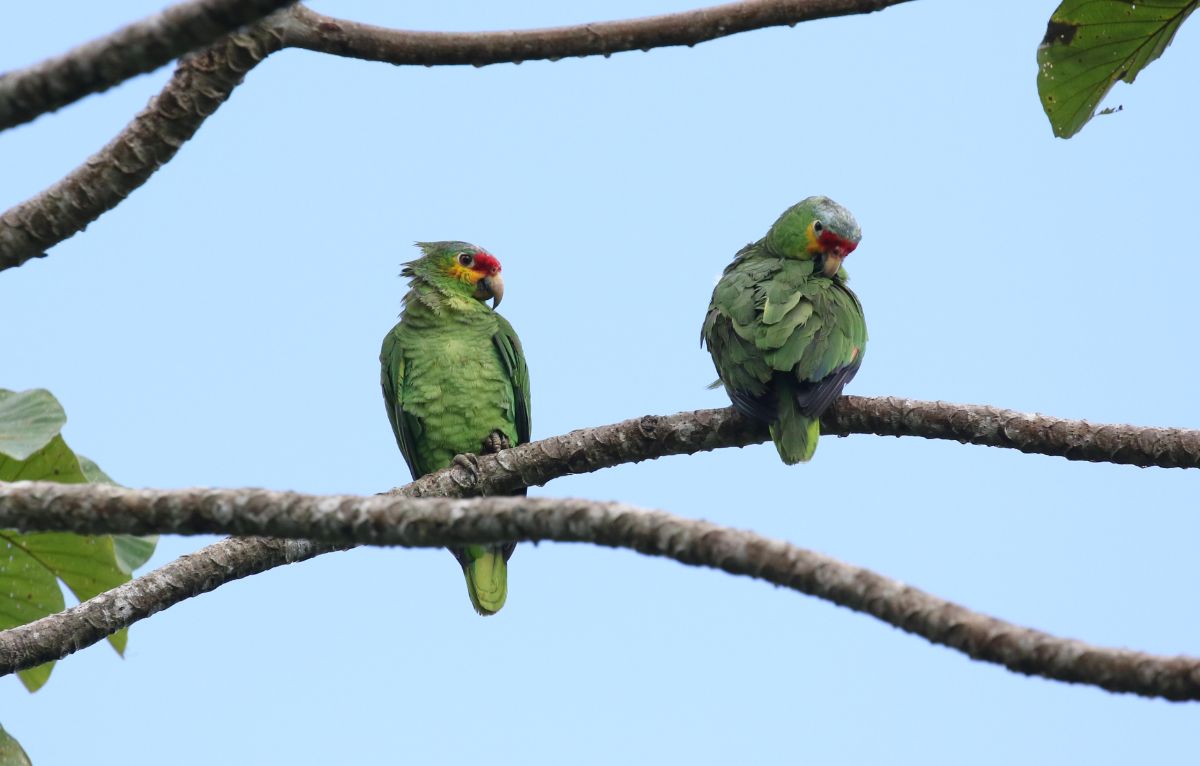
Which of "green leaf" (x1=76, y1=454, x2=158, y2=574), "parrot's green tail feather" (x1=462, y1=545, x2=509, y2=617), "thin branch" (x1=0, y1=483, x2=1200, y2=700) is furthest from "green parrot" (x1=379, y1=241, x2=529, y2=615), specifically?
"thin branch" (x1=0, y1=483, x2=1200, y2=700)

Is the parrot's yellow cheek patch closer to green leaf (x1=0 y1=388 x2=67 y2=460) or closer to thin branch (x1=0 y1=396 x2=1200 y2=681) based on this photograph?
thin branch (x1=0 y1=396 x2=1200 y2=681)

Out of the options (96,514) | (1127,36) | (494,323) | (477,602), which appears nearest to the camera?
(96,514)

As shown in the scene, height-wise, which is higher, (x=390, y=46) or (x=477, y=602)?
(x=390, y=46)

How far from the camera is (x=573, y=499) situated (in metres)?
2.25

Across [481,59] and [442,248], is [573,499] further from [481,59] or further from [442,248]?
[442,248]

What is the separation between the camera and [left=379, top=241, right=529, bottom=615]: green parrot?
531 centimetres

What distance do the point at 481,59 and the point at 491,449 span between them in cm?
239

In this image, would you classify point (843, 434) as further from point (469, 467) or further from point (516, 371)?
point (516, 371)

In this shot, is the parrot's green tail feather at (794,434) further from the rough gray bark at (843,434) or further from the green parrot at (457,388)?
the green parrot at (457,388)

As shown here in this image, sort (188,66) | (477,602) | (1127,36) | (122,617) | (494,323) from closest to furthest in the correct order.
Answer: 1. (188,66)
2. (122,617)
3. (1127,36)
4. (477,602)
5. (494,323)

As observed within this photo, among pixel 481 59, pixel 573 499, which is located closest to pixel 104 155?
pixel 481 59

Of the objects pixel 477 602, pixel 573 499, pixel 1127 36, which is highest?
pixel 1127 36

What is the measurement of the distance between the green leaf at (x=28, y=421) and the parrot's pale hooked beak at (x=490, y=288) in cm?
285

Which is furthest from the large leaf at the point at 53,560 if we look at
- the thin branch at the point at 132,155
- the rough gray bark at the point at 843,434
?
the rough gray bark at the point at 843,434
